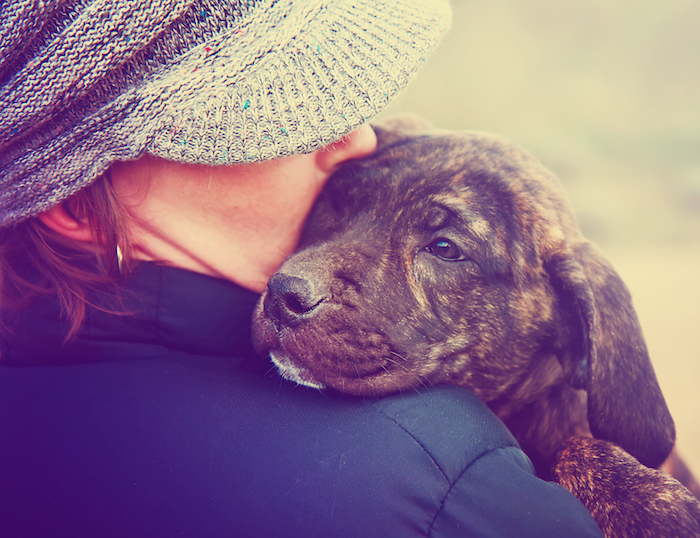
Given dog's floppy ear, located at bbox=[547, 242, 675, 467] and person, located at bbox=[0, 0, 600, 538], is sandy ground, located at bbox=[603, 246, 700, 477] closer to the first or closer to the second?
dog's floppy ear, located at bbox=[547, 242, 675, 467]

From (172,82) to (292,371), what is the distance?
1.09 m

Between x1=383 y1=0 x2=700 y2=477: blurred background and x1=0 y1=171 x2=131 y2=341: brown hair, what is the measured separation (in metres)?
4.16

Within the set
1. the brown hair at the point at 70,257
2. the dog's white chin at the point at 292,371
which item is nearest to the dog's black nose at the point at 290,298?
the dog's white chin at the point at 292,371

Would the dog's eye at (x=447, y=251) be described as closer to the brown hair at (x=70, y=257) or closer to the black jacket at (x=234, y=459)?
the black jacket at (x=234, y=459)

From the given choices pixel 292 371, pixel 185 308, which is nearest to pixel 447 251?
pixel 292 371

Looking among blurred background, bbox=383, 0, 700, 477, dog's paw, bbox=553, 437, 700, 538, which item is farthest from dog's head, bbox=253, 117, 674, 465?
blurred background, bbox=383, 0, 700, 477

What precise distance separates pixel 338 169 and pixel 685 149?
588 centimetres

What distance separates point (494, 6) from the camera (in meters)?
7.88

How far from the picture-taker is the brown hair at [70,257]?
1880mm

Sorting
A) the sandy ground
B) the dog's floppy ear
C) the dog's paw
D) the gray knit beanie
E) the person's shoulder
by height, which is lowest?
the sandy ground

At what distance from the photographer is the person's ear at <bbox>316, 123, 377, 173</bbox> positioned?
2.41 metres

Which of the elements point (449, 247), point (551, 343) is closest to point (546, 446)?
point (551, 343)

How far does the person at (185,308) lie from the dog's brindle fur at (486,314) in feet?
0.80

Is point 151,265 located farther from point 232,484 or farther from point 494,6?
point 494,6
